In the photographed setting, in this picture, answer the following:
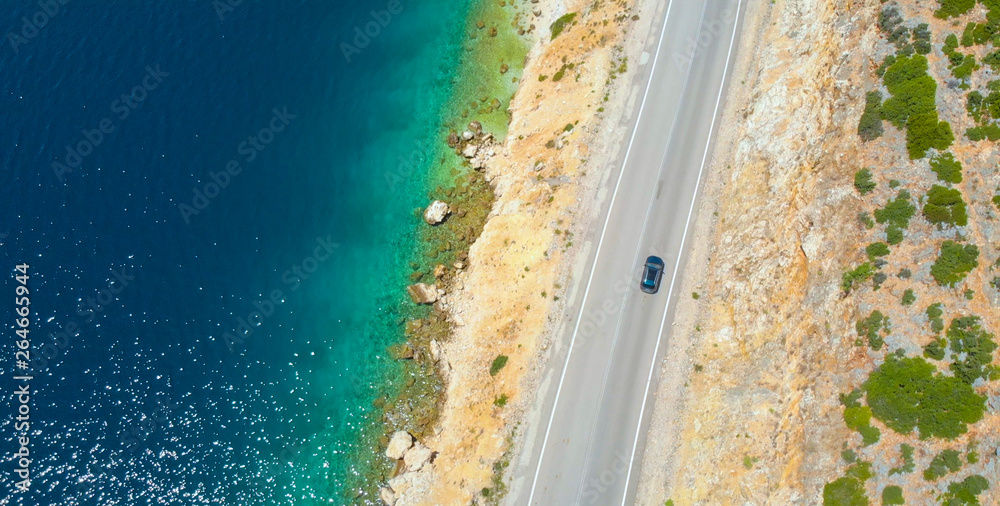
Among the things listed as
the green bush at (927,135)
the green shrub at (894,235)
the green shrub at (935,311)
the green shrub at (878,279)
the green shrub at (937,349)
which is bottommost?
the green shrub at (937,349)

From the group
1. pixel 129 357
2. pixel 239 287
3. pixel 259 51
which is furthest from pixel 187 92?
pixel 129 357

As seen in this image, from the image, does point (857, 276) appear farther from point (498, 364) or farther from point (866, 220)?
point (498, 364)

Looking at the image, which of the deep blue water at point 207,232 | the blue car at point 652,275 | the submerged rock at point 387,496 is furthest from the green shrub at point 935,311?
the submerged rock at point 387,496

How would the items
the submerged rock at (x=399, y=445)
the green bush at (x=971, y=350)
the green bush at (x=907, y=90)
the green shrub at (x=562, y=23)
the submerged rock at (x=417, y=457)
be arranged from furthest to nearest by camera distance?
the green shrub at (x=562, y=23) → the submerged rock at (x=399, y=445) → the submerged rock at (x=417, y=457) → the green bush at (x=907, y=90) → the green bush at (x=971, y=350)

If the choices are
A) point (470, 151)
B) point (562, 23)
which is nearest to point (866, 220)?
point (470, 151)

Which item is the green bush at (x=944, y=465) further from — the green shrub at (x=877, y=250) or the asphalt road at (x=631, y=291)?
the asphalt road at (x=631, y=291)

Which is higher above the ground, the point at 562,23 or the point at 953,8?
the point at 562,23
